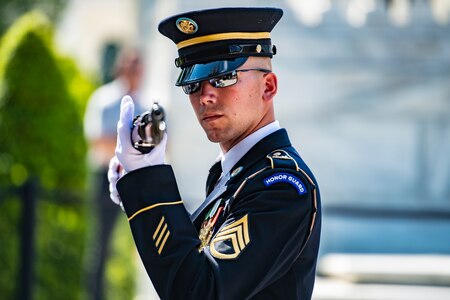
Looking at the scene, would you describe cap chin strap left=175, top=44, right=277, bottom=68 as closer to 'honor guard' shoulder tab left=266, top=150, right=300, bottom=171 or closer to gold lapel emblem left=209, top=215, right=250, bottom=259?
'honor guard' shoulder tab left=266, top=150, right=300, bottom=171

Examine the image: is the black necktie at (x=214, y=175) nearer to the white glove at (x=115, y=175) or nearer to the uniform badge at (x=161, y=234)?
the white glove at (x=115, y=175)

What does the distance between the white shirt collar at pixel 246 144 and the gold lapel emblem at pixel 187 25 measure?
0.31 metres

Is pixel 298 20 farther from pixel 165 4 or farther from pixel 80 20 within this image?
pixel 80 20

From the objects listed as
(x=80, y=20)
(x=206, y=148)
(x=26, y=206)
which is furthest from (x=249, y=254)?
(x=80, y=20)

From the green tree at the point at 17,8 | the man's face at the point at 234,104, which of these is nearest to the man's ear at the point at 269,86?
the man's face at the point at 234,104

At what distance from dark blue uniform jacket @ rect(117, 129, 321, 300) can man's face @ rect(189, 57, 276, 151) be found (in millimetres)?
129

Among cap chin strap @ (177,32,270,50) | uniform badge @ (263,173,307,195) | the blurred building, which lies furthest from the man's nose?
the blurred building

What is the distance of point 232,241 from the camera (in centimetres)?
283

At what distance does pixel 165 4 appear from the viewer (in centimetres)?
875

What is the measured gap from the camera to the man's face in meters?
2.98

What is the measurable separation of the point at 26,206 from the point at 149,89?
7.98ft

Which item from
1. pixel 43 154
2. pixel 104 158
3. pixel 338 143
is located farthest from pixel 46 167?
pixel 338 143

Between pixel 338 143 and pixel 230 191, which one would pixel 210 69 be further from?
pixel 338 143

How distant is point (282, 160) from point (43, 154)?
19.1 feet
